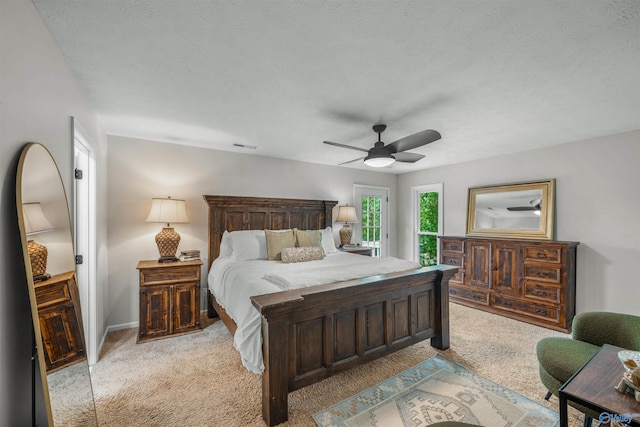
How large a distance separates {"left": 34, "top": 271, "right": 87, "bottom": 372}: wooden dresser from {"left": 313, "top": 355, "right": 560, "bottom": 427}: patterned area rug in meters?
1.52

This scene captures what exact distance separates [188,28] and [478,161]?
4.62 m

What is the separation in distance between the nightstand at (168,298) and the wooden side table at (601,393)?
3.26 m

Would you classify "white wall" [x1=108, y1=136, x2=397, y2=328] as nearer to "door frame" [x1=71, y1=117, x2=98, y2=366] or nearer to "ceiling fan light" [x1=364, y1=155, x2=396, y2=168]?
"door frame" [x1=71, y1=117, x2=98, y2=366]

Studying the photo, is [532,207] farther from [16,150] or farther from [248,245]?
[16,150]

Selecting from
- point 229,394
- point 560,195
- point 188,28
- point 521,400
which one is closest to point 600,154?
point 560,195

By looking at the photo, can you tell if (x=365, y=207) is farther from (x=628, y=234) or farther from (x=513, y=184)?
(x=628, y=234)

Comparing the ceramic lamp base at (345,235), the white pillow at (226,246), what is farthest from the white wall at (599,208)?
the white pillow at (226,246)

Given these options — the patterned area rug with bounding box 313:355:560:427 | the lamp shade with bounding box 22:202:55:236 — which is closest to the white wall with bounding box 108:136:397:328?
the lamp shade with bounding box 22:202:55:236

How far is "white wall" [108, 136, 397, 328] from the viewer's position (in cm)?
330

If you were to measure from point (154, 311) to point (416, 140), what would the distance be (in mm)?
3351

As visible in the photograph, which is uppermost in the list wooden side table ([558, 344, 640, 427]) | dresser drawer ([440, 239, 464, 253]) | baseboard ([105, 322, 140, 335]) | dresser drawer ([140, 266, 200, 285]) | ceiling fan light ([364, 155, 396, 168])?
ceiling fan light ([364, 155, 396, 168])

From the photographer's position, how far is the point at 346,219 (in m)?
4.84

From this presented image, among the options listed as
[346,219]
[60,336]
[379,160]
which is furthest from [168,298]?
[346,219]

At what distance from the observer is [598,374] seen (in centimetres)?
136
